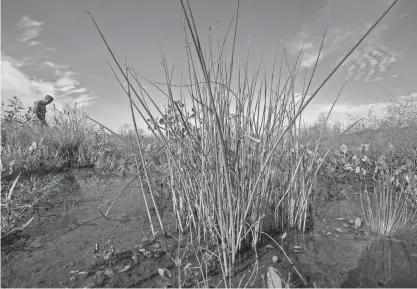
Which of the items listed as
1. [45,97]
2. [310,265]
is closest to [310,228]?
[310,265]

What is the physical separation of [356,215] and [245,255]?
1243 mm

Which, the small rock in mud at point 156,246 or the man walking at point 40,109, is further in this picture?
the man walking at point 40,109

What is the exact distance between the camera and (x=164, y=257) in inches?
49.4

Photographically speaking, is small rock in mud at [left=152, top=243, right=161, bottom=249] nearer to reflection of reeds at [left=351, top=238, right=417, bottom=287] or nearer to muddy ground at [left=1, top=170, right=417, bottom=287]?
muddy ground at [left=1, top=170, right=417, bottom=287]

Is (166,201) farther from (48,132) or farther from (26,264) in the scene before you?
(48,132)

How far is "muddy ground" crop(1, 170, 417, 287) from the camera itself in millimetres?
1062

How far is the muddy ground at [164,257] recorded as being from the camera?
106 cm

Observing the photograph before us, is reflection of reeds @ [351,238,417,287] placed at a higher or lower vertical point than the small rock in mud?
lower

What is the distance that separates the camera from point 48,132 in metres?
5.01

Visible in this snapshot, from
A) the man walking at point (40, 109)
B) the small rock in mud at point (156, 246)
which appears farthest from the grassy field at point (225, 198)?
the man walking at point (40, 109)

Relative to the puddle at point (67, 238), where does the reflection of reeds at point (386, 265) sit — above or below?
below

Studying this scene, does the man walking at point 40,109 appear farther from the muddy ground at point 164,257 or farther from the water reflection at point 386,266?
the water reflection at point 386,266

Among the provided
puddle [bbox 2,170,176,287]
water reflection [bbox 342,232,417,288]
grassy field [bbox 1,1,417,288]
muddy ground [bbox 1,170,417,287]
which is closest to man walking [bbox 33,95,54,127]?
grassy field [bbox 1,1,417,288]

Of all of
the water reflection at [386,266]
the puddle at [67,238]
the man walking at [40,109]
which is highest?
the man walking at [40,109]
